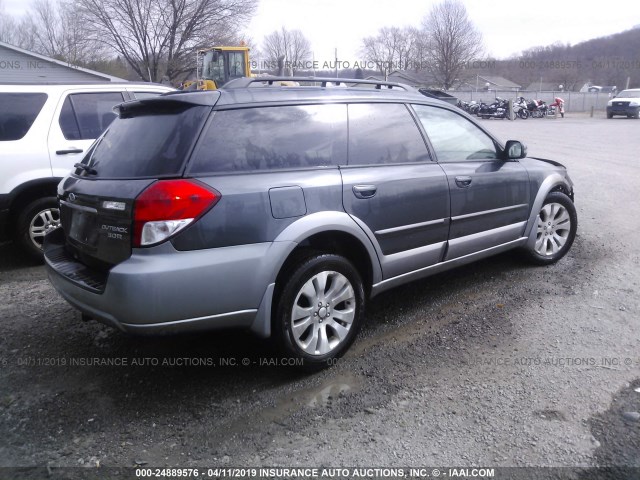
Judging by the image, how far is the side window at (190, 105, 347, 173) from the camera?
117 inches

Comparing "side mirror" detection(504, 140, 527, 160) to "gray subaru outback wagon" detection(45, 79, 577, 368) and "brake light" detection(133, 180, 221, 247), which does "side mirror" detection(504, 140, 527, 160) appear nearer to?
"gray subaru outback wagon" detection(45, 79, 577, 368)

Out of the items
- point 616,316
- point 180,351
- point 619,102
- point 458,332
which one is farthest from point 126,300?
point 619,102

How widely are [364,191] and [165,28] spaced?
129 ft

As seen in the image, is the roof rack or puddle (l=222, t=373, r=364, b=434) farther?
the roof rack

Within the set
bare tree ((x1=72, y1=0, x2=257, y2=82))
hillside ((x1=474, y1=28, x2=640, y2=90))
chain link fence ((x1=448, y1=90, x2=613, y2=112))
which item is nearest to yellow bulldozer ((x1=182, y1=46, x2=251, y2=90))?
bare tree ((x1=72, y1=0, x2=257, y2=82))

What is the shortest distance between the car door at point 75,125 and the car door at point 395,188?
3.30m

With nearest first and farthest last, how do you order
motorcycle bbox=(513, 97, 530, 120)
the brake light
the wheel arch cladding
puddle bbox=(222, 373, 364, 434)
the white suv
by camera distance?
the brake light, puddle bbox=(222, 373, 364, 434), the wheel arch cladding, the white suv, motorcycle bbox=(513, 97, 530, 120)

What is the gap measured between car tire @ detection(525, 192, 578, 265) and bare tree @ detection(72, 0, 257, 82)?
37016mm

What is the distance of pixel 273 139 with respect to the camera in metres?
3.21

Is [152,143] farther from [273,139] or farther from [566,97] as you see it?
[566,97]

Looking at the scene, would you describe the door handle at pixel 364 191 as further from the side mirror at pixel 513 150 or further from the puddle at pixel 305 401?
the side mirror at pixel 513 150

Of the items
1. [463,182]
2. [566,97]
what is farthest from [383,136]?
[566,97]

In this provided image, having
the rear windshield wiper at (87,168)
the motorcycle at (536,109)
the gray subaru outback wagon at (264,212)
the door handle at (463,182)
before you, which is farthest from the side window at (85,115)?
the motorcycle at (536,109)

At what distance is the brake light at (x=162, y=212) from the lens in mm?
2730
